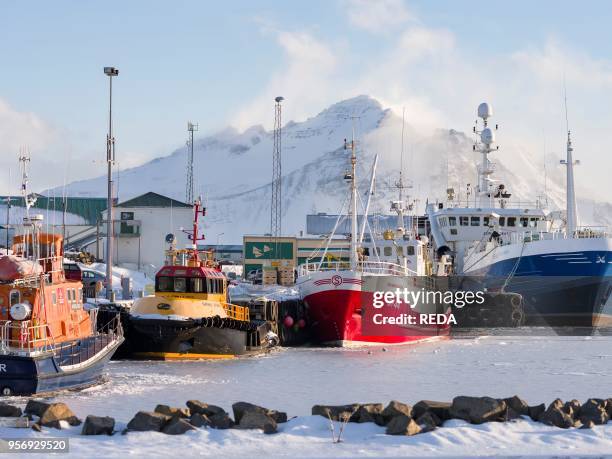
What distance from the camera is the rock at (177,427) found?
17.7 metres

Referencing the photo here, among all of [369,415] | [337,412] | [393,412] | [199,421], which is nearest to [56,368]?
[199,421]

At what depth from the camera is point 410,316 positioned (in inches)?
2032

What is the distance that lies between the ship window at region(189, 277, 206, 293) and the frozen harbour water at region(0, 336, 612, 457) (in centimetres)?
312

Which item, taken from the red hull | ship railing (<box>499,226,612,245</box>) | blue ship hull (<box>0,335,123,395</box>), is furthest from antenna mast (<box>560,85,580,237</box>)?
blue ship hull (<box>0,335,123,395</box>)

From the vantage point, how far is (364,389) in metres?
29.2

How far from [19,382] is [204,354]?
13656 millimetres

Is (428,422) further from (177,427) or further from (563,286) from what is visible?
(563,286)

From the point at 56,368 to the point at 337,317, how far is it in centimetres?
2247

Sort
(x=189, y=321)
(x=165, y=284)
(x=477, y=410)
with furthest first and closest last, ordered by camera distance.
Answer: (x=165, y=284) → (x=189, y=321) → (x=477, y=410)

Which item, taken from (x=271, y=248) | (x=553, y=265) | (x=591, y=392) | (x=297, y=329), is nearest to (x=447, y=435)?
(x=591, y=392)

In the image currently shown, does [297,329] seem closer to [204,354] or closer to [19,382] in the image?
[204,354]

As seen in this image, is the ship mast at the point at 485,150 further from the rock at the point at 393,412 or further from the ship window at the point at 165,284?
the rock at the point at 393,412

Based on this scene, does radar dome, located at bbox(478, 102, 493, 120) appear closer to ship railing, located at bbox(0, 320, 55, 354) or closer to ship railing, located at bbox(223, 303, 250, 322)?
ship railing, located at bbox(223, 303, 250, 322)

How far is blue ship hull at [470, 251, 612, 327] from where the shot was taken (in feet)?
202
